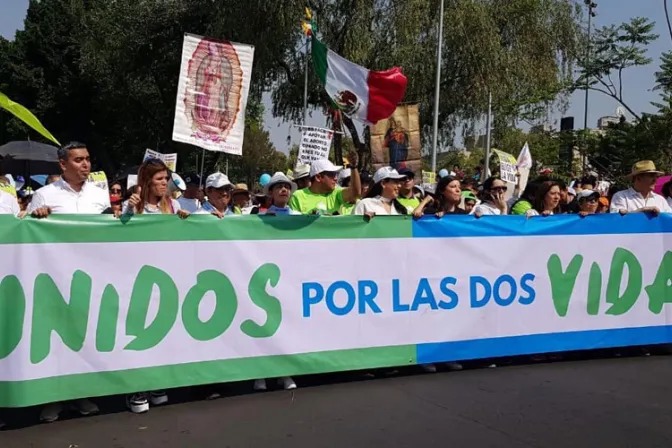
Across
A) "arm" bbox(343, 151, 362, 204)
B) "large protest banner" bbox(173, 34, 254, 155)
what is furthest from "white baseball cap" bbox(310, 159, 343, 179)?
"large protest banner" bbox(173, 34, 254, 155)

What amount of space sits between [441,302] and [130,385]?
252cm

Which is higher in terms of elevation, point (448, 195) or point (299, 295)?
point (448, 195)

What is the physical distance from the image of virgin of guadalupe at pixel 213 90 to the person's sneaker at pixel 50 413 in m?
2.49

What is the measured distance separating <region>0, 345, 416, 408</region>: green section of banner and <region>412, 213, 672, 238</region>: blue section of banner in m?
1.01

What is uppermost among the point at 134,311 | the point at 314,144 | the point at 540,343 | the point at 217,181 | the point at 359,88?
the point at 359,88

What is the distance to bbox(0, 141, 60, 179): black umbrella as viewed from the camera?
50.9 ft

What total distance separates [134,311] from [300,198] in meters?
2.03

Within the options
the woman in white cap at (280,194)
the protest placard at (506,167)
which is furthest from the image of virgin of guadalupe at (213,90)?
the protest placard at (506,167)

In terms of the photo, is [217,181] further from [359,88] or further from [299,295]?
[359,88]

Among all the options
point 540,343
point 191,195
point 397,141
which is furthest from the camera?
point 397,141

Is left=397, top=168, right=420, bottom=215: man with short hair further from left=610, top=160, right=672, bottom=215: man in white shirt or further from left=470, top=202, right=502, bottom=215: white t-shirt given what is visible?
left=610, top=160, right=672, bottom=215: man in white shirt

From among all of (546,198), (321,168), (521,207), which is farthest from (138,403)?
(546,198)

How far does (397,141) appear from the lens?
9289 millimetres

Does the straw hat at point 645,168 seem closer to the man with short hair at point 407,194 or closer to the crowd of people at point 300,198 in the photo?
the crowd of people at point 300,198
